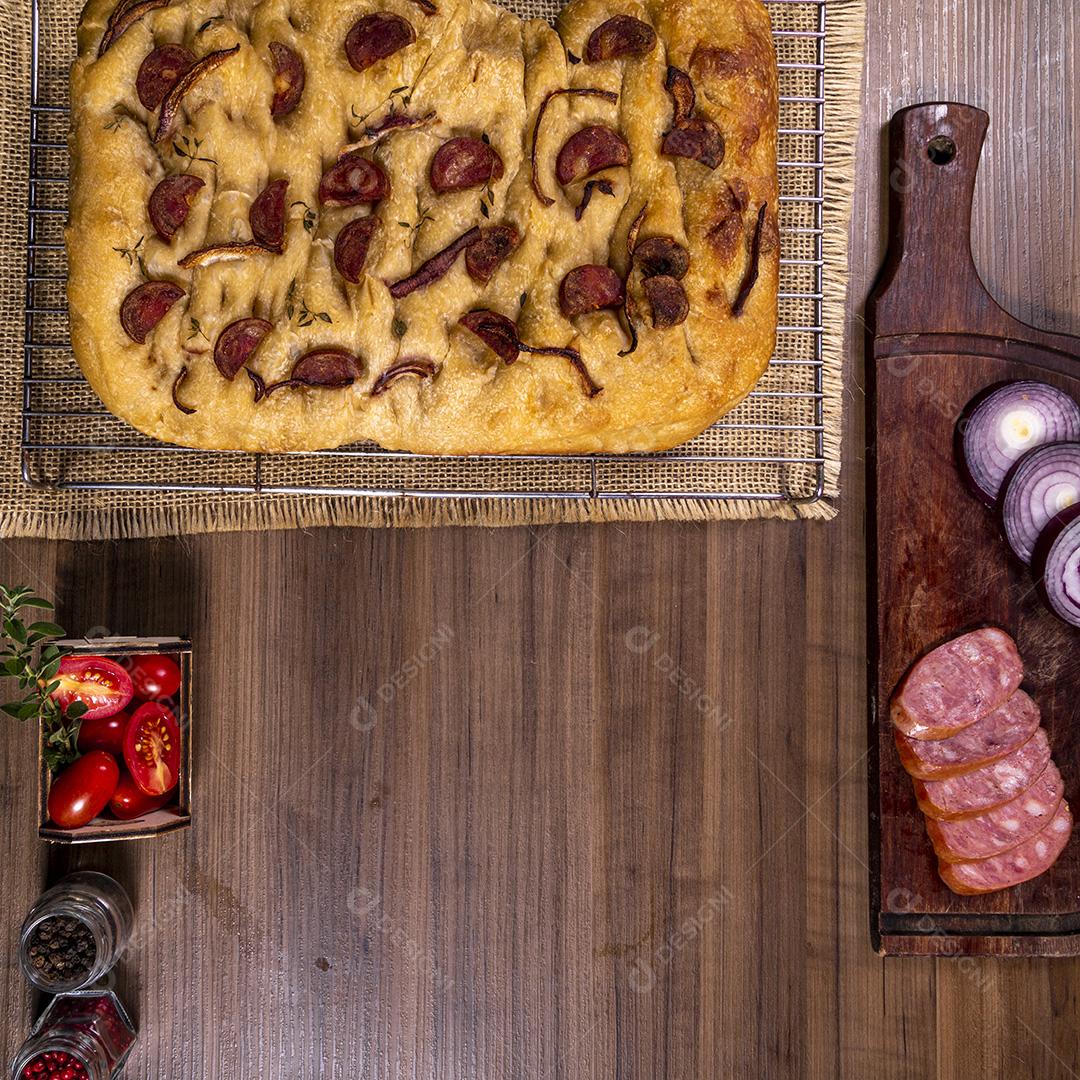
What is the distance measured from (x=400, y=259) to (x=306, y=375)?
405 millimetres

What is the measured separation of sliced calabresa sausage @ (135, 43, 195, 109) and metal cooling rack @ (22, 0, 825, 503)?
21.2 inches

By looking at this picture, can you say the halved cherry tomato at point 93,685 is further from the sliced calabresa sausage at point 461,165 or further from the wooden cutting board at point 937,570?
the wooden cutting board at point 937,570

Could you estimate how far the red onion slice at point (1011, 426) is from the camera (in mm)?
2871

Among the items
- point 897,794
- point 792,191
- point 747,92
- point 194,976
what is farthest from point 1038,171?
point 194,976

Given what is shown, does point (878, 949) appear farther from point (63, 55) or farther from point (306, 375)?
point (63, 55)

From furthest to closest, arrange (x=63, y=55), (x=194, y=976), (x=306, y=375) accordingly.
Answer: (x=194, y=976) → (x=63, y=55) → (x=306, y=375)

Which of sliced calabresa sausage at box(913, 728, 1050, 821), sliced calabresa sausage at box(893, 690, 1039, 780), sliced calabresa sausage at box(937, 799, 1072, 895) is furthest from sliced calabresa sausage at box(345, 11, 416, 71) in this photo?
sliced calabresa sausage at box(937, 799, 1072, 895)

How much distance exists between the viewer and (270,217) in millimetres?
2371

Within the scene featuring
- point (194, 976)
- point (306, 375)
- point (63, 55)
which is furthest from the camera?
point (194, 976)

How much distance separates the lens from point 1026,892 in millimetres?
2990

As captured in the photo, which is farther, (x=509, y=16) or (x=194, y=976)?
(x=194, y=976)

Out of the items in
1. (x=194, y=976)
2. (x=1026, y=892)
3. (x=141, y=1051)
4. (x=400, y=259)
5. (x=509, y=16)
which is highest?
(x=509, y=16)

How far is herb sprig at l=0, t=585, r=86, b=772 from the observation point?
2412 millimetres

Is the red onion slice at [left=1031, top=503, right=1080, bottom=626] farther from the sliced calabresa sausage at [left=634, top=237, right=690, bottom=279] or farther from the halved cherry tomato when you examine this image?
the halved cherry tomato
